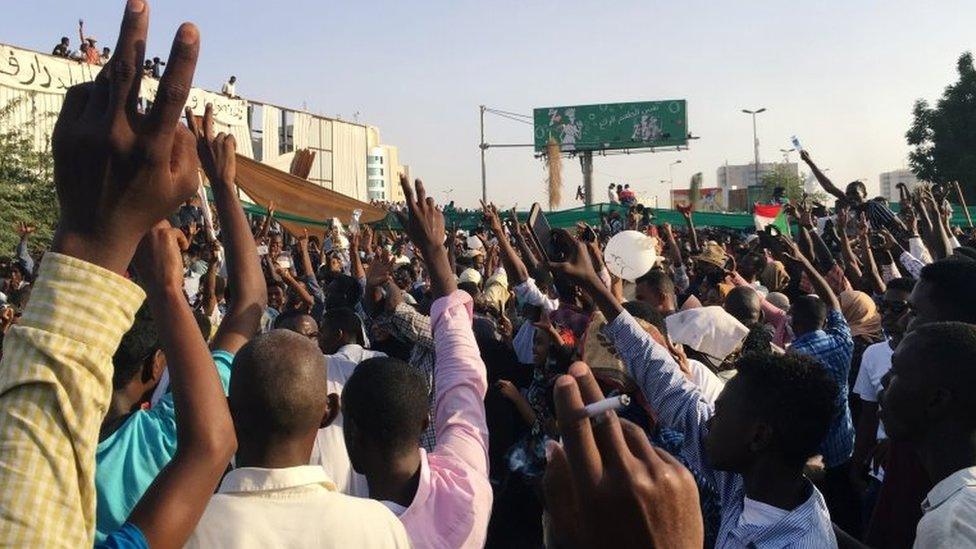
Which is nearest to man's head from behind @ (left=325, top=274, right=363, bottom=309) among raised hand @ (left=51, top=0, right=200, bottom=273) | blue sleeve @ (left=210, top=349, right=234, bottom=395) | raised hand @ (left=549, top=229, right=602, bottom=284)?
raised hand @ (left=549, top=229, right=602, bottom=284)

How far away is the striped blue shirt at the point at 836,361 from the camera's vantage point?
14.5ft

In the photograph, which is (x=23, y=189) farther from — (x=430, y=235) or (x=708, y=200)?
(x=708, y=200)

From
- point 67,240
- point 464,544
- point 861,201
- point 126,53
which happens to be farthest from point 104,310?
point 861,201

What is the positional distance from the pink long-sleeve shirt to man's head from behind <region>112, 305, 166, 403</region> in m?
0.79

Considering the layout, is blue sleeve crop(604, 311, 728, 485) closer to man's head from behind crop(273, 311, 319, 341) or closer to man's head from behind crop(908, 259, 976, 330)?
man's head from behind crop(908, 259, 976, 330)

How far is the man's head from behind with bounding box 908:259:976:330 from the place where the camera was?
3654 mm

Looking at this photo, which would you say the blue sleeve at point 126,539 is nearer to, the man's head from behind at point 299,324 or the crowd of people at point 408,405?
the crowd of people at point 408,405

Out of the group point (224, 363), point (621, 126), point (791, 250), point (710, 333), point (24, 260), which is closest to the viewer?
point (224, 363)

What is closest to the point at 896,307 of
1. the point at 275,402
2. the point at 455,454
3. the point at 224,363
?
the point at 455,454

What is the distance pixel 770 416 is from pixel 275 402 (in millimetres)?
1348

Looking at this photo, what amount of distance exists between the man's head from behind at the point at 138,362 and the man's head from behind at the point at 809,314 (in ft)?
11.5

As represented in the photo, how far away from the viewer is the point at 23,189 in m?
17.9

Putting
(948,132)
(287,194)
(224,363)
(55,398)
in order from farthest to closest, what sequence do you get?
(948,132) → (287,194) → (224,363) → (55,398)

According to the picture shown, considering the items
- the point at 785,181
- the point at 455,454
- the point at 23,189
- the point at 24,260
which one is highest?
the point at 785,181
